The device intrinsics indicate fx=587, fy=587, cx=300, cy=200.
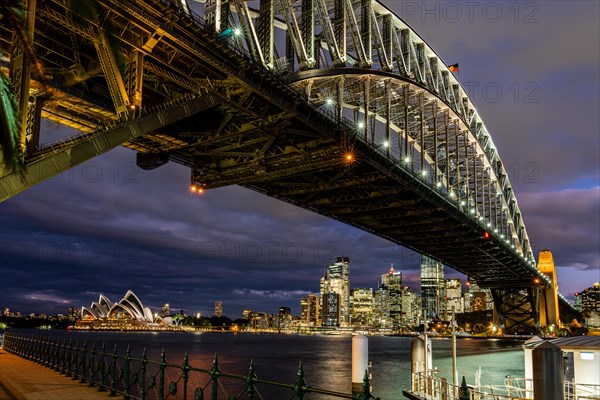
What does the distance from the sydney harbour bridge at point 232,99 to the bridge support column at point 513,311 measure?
50.9 m

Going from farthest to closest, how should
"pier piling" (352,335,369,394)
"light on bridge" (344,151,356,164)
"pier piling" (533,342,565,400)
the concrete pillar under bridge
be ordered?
1. the concrete pillar under bridge
2. "light on bridge" (344,151,356,164)
3. "pier piling" (352,335,369,394)
4. "pier piling" (533,342,565,400)

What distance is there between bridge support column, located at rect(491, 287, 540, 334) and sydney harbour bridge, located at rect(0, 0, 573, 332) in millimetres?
50912

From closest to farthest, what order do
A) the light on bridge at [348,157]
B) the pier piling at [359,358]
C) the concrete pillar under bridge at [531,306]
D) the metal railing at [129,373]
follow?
1. the metal railing at [129,373]
2. the pier piling at [359,358]
3. the light on bridge at [348,157]
4. the concrete pillar under bridge at [531,306]

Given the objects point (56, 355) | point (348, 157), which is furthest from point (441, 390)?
point (56, 355)

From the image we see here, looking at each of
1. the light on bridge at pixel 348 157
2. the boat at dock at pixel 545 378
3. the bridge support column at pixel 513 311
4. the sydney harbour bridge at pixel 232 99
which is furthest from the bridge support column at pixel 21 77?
the bridge support column at pixel 513 311

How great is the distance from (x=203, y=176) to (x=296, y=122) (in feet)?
31.2

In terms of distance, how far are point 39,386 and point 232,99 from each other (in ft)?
48.3

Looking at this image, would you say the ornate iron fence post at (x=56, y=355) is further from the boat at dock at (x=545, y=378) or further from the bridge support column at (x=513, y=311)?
the bridge support column at (x=513, y=311)

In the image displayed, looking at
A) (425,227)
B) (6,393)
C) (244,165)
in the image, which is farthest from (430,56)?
(6,393)

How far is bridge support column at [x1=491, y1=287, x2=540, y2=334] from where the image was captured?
117131 millimetres

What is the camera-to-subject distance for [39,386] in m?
16.0

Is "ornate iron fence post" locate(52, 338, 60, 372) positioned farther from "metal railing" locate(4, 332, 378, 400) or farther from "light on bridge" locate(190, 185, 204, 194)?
"light on bridge" locate(190, 185, 204, 194)


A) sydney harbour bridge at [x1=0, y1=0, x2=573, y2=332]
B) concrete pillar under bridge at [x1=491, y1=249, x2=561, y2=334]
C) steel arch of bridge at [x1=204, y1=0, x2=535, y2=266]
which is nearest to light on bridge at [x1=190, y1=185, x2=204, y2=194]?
sydney harbour bridge at [x1=0, y1=0, x2=573, y2=332]

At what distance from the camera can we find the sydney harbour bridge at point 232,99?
1669 centimetres
